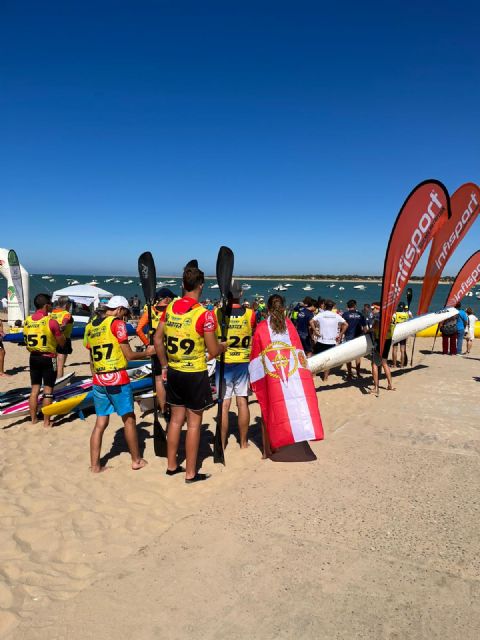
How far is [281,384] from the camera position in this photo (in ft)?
15.2

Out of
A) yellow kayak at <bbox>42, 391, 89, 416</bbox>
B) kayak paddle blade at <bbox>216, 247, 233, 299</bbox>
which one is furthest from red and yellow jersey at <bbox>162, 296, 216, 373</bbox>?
yellow kayak at <bbox>42, 391, 89, 416</bbox>

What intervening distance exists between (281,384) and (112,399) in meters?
1.88

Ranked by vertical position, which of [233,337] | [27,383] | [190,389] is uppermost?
[233,337]

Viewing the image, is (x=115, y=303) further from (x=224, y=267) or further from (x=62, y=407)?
(x=62, y=407)

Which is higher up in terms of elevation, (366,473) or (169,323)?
(169,323)

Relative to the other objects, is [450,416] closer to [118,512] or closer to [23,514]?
[118,512]

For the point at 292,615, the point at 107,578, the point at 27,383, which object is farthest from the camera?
the point at 27,383

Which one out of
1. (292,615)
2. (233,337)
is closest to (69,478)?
(233,337)

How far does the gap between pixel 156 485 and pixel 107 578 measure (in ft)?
4.83

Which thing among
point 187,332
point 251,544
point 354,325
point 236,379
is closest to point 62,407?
point 236,379

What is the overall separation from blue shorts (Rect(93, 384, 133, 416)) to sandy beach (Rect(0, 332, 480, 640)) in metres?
0.74

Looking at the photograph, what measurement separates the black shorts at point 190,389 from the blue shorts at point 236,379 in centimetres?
89

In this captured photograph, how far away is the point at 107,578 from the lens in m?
2.76

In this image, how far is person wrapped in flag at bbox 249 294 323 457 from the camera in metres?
4.47
